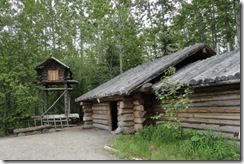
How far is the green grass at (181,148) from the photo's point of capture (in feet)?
20.4

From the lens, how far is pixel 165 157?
20.7 ft

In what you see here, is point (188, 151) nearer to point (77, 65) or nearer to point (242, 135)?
point (242, 135)

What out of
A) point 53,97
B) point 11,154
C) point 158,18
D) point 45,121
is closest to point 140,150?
point 11,154

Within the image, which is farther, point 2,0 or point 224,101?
point 2,0

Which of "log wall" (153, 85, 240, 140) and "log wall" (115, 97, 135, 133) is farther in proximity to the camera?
"log wall" (115, 97, 135, 133)

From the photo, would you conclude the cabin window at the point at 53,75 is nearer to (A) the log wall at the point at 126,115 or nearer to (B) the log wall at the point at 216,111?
(A) the log wall at the point at 126,115

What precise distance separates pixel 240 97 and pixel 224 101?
2.13ft

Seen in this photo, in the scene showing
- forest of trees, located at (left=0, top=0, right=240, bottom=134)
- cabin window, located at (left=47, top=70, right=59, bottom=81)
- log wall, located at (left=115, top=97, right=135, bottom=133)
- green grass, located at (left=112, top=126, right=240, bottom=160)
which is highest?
forest of trees, located at (left=0, top=0, right=240, bottom=134)

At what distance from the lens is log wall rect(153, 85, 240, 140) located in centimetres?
693

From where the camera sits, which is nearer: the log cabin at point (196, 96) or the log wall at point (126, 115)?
the log cabin at point (196, 96)

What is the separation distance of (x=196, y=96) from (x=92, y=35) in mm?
21093

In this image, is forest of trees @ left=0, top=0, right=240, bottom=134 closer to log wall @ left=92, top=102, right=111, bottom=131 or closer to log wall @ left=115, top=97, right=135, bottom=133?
log wall @ left=92, top=102, right=111, bottom=131

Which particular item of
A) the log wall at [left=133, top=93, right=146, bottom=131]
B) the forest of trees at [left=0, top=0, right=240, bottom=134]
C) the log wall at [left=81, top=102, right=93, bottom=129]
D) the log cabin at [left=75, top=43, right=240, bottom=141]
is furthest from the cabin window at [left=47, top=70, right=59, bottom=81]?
the log wall at [left=133, top=93, right=146, bottom=131]

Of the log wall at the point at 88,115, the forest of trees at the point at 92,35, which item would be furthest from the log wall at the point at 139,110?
the forest of trees at the point at 92,35
